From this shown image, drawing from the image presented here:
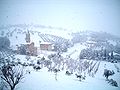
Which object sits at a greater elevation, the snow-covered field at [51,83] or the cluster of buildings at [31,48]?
the cluster of buildings at [31,48]

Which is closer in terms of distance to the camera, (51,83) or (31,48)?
(51,83)

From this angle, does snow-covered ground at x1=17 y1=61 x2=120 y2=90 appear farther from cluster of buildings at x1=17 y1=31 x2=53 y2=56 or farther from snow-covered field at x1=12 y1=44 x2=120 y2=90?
cluster of buildings at x1=17 y1=31 x2=53 y2=56

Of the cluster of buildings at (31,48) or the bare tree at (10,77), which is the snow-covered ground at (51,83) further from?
the cluster of buildings at (31,48)

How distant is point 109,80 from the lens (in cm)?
1902

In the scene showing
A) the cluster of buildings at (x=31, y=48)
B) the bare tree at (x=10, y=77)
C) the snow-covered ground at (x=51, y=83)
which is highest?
the cluster of buildings at (x=31, y=48)

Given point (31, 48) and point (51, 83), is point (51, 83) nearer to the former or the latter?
point (51, 83)

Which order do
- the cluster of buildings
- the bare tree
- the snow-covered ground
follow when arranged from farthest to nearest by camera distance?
the cluster of buildings → the snow-covered ground → the bare tree

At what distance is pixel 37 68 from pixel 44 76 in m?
2.44

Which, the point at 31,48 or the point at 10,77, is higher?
the point at 31,48

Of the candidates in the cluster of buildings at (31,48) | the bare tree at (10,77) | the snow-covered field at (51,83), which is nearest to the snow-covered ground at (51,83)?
the snow-covered field at (51,83)

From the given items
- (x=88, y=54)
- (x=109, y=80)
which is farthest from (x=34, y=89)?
(x=88, y=54)

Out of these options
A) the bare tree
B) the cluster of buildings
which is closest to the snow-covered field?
the bare tree

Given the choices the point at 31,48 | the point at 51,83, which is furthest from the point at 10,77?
the point at 31,48

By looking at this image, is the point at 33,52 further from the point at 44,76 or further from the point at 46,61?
the point at 44,76
